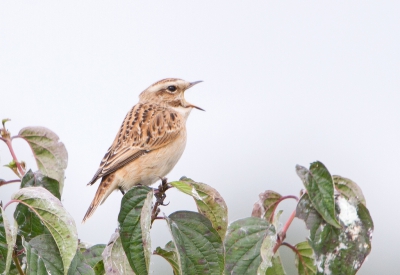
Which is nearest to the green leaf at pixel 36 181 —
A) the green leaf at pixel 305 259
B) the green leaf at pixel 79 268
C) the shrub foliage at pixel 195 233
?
the shrub foliage at pixel 195 233

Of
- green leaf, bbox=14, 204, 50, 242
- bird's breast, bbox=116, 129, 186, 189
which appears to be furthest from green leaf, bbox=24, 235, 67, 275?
bird's breast, bbox=116, 129, 186, 189

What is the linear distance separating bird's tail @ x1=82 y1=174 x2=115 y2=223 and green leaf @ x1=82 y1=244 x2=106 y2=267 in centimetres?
174

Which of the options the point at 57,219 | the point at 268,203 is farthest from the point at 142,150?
the point at 57,219

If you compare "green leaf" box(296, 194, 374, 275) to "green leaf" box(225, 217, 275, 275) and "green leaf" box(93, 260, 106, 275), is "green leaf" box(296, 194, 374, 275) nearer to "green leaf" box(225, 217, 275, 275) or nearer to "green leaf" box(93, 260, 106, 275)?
"green leaf" box(225, 217, 275, 275)

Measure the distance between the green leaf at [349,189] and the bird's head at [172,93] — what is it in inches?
145

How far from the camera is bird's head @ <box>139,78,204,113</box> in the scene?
7.30 m

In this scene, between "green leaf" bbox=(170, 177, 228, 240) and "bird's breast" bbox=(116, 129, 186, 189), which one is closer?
"green leaf" bbox=(170, 177, 228, 240)

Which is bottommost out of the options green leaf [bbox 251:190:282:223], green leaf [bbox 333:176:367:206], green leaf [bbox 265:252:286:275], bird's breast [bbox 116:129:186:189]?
green leaf [bbox 265:252:286:275]

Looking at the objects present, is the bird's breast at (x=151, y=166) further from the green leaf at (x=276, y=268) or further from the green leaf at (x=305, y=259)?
the green leaf at (x=305, y=259)

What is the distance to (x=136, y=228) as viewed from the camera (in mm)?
3234

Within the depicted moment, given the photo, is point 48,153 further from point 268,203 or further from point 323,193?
point 323,193

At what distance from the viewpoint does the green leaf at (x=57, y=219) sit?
3115 millimetres

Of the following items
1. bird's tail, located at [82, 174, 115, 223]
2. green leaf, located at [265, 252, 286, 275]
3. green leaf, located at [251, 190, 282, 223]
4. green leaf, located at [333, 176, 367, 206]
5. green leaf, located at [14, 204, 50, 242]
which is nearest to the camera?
green leaf, located at [14, 204, 50, 242]

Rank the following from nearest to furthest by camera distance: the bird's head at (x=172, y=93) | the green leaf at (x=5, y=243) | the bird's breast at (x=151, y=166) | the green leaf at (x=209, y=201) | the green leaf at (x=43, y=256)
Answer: the green leaf at (x=5, y=243) → the green leaf at (x=43, y=256) → the green leaf at (x=209, y=201) → the bird's breast at (x=151, y=166) → the bird's head at (x=172, y=93)
